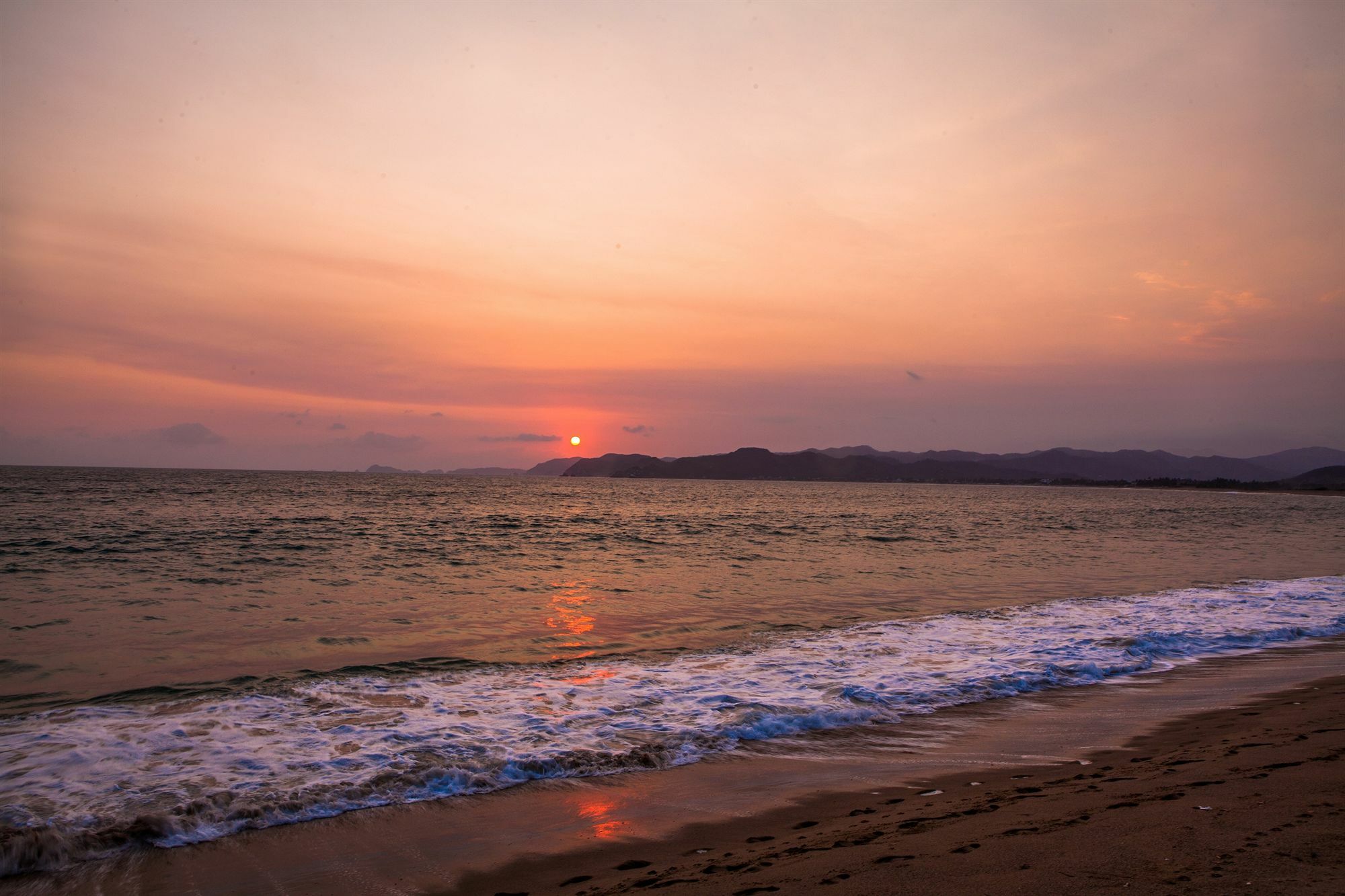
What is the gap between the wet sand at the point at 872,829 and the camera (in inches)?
180

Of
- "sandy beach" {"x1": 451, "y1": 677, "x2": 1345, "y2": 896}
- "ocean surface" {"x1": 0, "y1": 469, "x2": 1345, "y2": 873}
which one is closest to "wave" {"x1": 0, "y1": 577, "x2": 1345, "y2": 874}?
"ocean surface" {"x1": 0, "y1": 469, "x2": 1345, "y2": 873}

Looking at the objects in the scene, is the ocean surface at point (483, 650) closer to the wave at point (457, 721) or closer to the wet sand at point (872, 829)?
the wave at point (457, 721)

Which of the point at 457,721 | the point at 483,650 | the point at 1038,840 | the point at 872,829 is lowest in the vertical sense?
the point at 483,650

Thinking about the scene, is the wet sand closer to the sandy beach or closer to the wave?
the sandy beach

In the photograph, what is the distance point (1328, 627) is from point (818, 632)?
10.5 meters

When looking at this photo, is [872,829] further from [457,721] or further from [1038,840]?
[457,721]

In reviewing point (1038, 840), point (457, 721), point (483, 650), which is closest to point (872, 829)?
point (1038, 840)

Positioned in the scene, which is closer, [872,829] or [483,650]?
[872,829]

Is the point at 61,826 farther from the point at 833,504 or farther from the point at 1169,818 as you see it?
the point at 833,504

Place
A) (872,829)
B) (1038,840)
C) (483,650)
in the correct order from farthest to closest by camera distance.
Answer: (483,650) < (872,829) < (1038,840)

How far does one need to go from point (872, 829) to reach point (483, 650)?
865 centimetres

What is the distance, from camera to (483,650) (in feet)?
42.1

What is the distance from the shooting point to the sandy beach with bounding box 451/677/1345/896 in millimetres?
4367

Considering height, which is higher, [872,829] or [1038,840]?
[1038,840]
